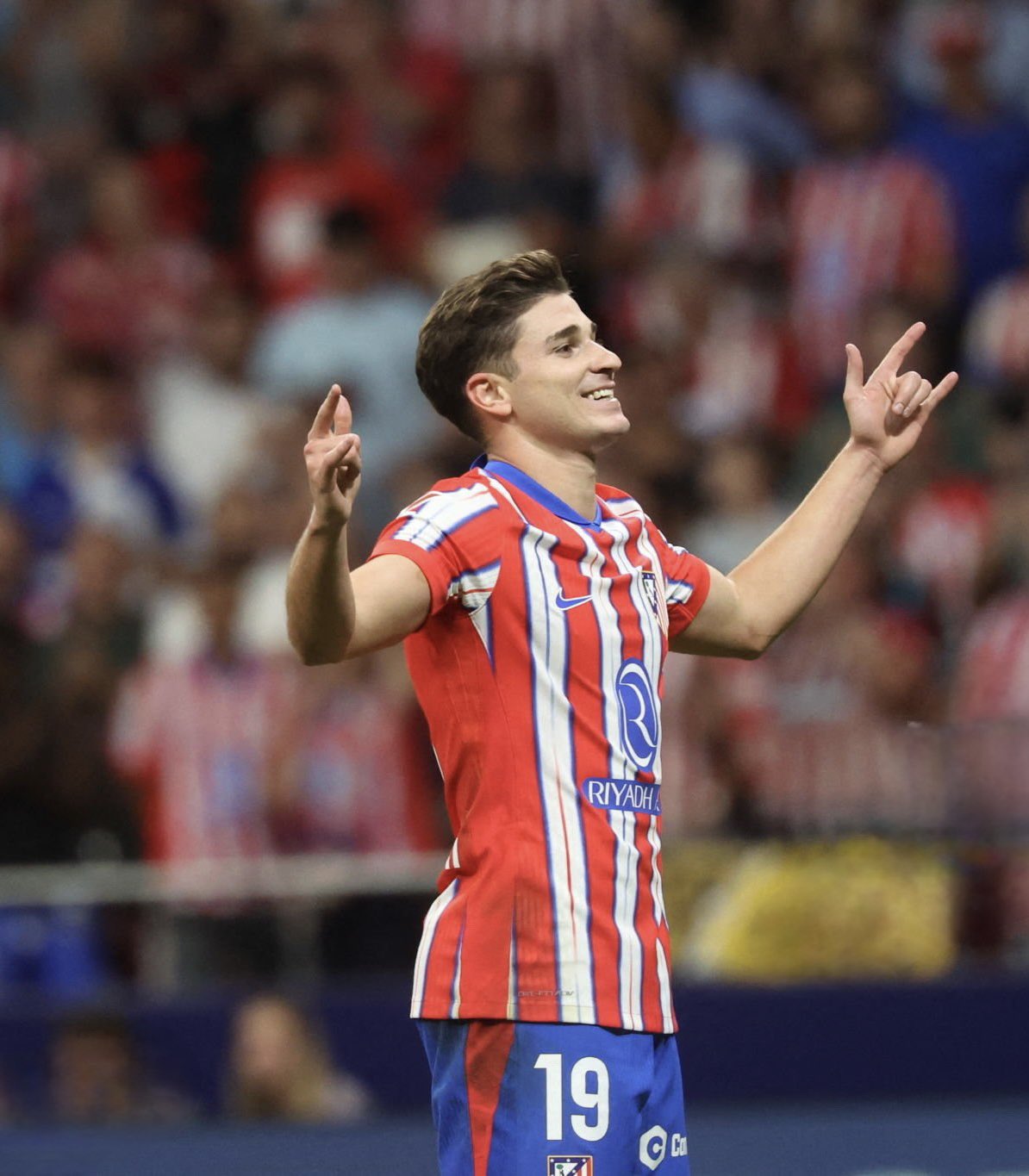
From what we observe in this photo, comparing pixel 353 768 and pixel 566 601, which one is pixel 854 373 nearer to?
pixel 566 601

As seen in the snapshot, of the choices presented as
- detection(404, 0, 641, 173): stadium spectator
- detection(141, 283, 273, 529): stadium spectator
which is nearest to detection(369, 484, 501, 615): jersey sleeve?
detection(141, 283, 273, 529): stadium spectator

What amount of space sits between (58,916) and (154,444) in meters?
2.72

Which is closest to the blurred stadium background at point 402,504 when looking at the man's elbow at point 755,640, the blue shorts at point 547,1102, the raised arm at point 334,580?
the man's elbow at point 755,640

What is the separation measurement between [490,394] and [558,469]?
16 cm

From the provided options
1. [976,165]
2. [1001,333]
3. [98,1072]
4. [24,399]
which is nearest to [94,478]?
[24,399]

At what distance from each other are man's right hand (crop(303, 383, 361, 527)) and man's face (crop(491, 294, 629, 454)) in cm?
48

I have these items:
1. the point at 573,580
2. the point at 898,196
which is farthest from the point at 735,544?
the point at 573,580

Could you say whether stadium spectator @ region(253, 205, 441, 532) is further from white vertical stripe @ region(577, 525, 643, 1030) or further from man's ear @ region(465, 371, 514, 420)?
white vertical stripe @ region(577, 525, 643, 1030)

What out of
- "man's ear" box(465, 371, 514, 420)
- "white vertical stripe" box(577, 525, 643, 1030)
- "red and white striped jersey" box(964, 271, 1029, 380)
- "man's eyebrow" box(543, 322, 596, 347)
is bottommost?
"white vertical stripe" box(577, 525, 643, 1030)

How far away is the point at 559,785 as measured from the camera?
3.62m

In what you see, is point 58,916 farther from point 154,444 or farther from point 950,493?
point 950,493

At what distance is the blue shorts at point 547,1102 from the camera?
139 inches

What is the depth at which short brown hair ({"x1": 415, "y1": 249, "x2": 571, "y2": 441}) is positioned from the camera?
3869 mm

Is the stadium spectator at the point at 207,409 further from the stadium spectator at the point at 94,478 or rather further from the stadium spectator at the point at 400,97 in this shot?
the stadium spectator at the point at 400,97
